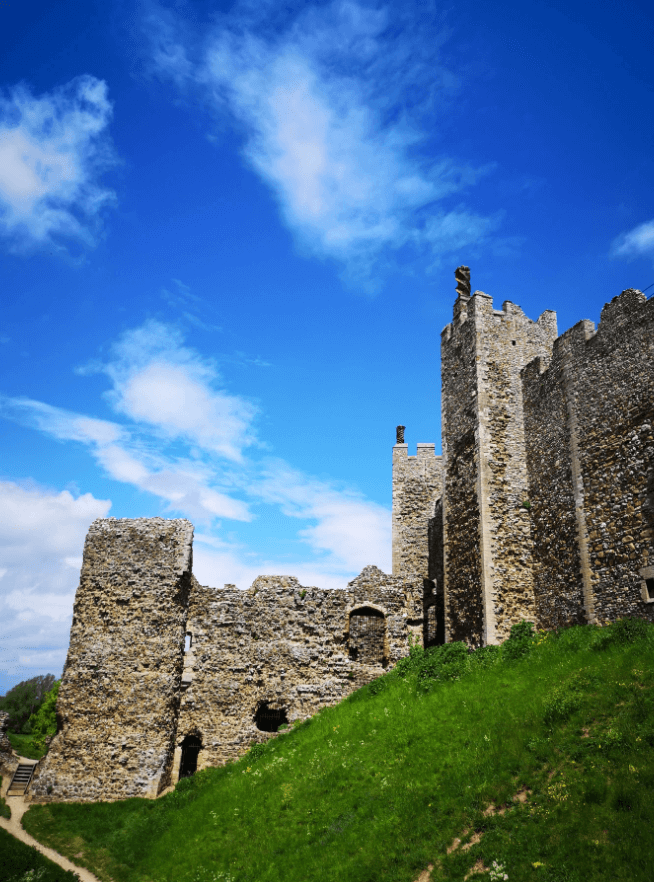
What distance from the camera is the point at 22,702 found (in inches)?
2270

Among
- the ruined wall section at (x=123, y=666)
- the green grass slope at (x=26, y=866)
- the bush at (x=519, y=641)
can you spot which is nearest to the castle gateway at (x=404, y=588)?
the ruined wall section at (x=123, y=666)

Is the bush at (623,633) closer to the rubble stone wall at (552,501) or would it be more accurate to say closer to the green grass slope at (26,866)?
the rubble stone wall at (552,501)

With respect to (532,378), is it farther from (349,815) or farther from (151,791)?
(151,791)

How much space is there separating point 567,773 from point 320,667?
12.0 metres

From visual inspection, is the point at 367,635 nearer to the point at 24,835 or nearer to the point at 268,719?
the point at 268,719

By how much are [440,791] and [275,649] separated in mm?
10538

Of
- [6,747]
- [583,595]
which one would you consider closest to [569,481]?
[583,595]

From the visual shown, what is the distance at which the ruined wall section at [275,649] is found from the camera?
70.7 ft

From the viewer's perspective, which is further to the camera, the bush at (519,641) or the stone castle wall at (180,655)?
the stone castle wall at (180,655)

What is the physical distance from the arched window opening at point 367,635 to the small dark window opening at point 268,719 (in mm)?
3339

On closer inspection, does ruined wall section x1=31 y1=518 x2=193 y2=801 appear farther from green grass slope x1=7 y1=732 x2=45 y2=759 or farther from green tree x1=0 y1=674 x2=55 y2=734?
green tree x1=0 y1=674 x2=55 y2=734

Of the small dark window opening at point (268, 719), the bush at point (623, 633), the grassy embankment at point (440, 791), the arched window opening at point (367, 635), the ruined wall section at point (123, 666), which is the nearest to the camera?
the grassy embankment at point (440, 791)

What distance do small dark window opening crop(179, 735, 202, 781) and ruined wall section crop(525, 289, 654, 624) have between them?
13.9 metres

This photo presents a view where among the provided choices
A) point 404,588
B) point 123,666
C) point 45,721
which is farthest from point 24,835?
point 45,721
